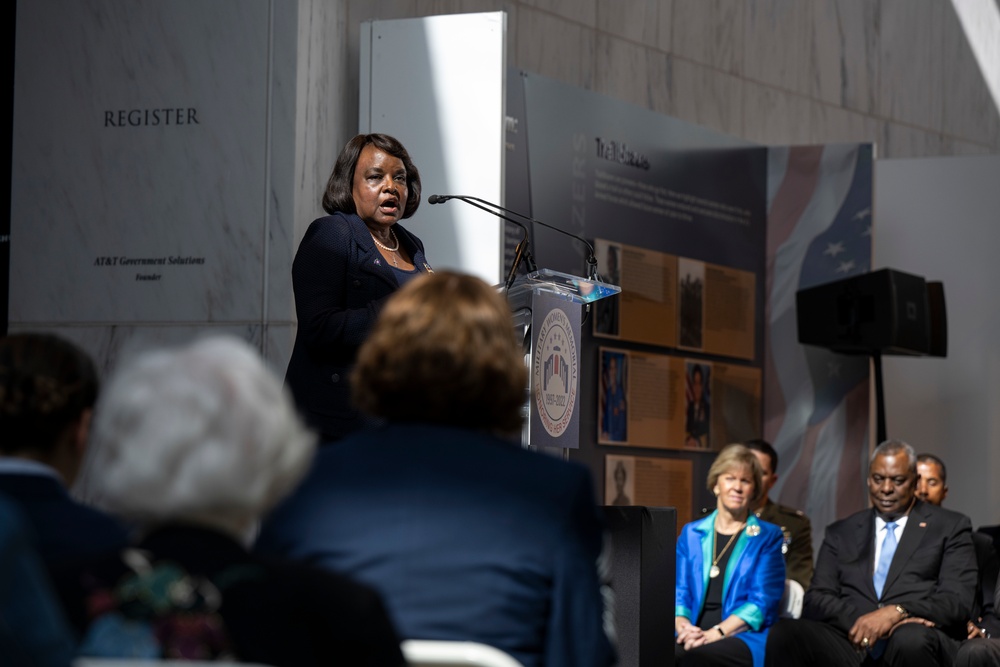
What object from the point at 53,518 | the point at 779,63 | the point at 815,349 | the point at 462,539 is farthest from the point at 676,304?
the point at 53,518

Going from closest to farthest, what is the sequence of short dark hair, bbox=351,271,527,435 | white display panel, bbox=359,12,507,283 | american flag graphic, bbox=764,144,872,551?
short dark hair, bbox=351,271,527,435
white display panel, bbox=359,12,507,283
american flag graphic, bbox=764,144,872,551

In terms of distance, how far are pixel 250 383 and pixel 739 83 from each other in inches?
322

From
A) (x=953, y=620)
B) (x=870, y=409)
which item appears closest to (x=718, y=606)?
(x=953, y=620)

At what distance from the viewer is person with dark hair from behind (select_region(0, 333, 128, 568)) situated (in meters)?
1.86

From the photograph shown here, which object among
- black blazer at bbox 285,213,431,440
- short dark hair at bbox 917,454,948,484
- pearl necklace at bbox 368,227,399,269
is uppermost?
pearl necklace at bbox 368,227,399,269

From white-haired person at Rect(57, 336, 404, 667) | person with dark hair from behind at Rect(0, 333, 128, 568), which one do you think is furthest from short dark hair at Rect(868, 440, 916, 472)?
white-haired person at Rect(57, 336, 404, 667)

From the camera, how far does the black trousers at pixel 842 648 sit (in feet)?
19.0

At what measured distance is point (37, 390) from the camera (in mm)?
1945

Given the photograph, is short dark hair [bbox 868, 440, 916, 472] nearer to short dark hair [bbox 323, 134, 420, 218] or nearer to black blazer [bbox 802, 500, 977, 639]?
black blazer [bbox 802, 500, 977, 639]

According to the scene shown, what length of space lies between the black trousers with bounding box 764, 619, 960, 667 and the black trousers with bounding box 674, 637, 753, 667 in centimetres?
18

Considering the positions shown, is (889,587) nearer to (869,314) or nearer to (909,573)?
(909,573)

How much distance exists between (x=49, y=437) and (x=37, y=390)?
7 centimetres

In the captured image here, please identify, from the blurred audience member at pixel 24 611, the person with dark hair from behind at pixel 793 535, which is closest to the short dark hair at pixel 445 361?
the blurred audience member at pixel 24 611

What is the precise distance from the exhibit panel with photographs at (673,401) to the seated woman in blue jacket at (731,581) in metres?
1.67
